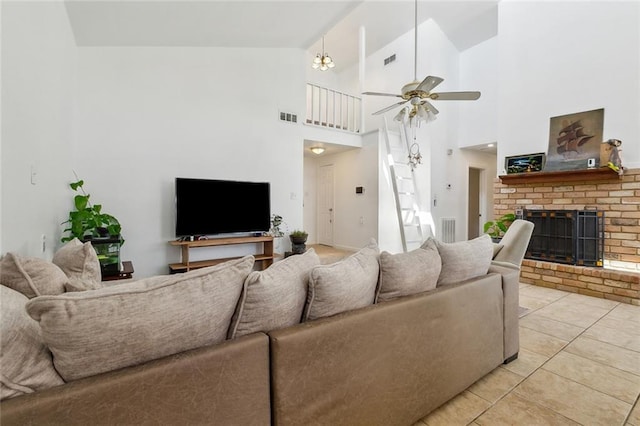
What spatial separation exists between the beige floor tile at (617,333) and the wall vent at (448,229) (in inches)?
134

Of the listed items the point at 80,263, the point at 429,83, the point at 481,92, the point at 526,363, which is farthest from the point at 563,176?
the point at 80,263

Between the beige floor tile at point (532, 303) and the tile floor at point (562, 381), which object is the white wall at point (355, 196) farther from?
the tile floor at point (562, 381)

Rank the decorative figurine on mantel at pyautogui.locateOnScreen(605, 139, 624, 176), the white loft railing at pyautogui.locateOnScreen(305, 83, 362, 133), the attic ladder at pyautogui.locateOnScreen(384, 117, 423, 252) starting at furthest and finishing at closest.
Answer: the white loft railing at pyautogui.locateOnScreen(305, 83, 362, 133), the attic ladder at pyautogui.locateOnScreen(384, 117, 423, 252), the decorative figurine on mantel at pyautogui.locateOnScreen(605, 139, 624, 176)

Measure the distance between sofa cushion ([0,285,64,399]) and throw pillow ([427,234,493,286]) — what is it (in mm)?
1629

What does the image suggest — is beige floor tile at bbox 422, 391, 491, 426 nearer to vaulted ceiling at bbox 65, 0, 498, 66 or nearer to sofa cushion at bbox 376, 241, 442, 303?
sofa cushion at bbox 376, 241, 442, 303

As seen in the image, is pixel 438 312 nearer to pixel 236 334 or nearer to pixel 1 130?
pixel 236 334

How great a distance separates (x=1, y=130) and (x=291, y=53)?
428 cm

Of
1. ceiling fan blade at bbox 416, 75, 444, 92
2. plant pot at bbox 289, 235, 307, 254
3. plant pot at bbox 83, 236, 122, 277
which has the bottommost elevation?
plant pot at bbox 289, 235, 307, 254

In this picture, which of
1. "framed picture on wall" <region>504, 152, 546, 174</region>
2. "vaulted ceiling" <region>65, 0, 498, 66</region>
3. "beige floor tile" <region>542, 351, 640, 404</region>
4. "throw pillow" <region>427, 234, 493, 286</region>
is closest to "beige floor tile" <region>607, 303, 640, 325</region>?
"beige floor tile" <region>542, 351, 640, 404</region>

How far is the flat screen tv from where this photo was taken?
12.8ft

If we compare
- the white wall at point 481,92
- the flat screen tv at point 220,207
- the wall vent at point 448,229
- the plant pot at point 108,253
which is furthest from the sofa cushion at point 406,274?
the white wall at point 481,92

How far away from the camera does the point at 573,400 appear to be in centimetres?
159

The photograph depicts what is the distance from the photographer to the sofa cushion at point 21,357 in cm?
67

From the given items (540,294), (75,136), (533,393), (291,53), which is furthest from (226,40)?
(540,294)
